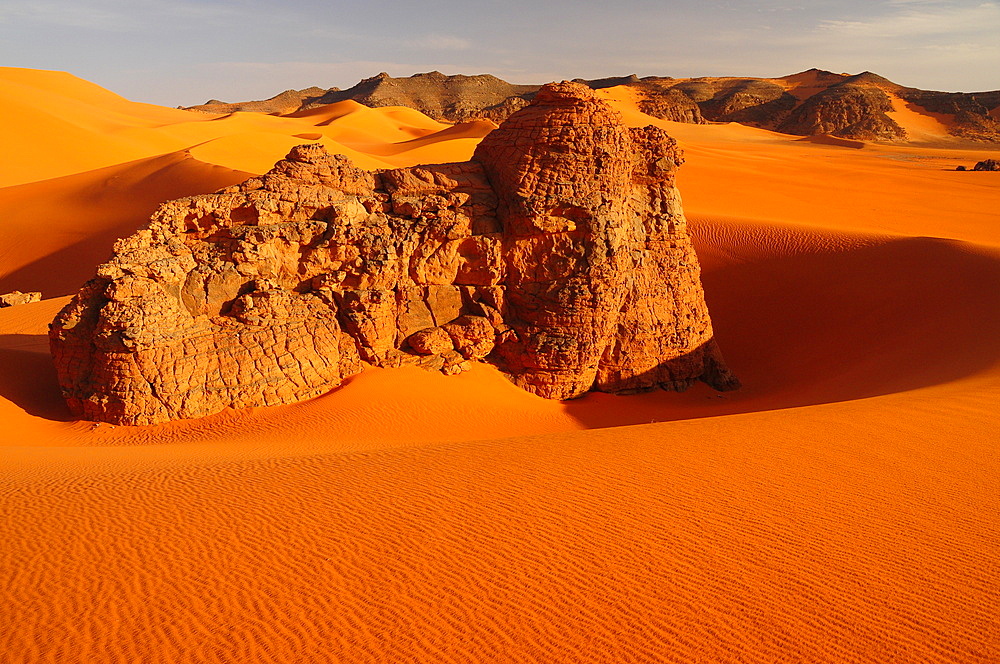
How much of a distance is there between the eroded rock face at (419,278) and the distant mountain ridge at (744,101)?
58840 millimetres

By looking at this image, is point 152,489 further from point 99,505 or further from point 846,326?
point 846,326

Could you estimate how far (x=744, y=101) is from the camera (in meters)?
82.4

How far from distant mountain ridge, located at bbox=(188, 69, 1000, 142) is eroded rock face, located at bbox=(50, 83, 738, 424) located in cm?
5884

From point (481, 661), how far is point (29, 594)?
3094mm

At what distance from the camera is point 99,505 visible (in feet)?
18.8

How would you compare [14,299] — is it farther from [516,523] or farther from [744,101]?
[744,101]

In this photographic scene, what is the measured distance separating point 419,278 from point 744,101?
83.3 meters

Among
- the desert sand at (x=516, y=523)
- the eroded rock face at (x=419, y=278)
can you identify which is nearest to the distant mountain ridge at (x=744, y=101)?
the eroded rock face at (x=419, y=278)

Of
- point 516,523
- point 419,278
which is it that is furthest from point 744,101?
point 516,523

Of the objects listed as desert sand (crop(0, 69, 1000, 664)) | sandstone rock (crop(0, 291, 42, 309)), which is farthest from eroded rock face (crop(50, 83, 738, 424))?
sandstone rock (crop(0, 291, 42, 309))

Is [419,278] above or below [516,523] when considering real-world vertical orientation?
above

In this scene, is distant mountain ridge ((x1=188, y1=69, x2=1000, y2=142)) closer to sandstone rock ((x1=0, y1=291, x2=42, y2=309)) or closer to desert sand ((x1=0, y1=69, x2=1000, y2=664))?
sandstone rock ((x1=0, y1=291, x2=42, y2=309))

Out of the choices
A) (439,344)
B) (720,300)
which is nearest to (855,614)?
(439,344)

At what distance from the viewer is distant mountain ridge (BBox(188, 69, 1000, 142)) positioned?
70.0 m
